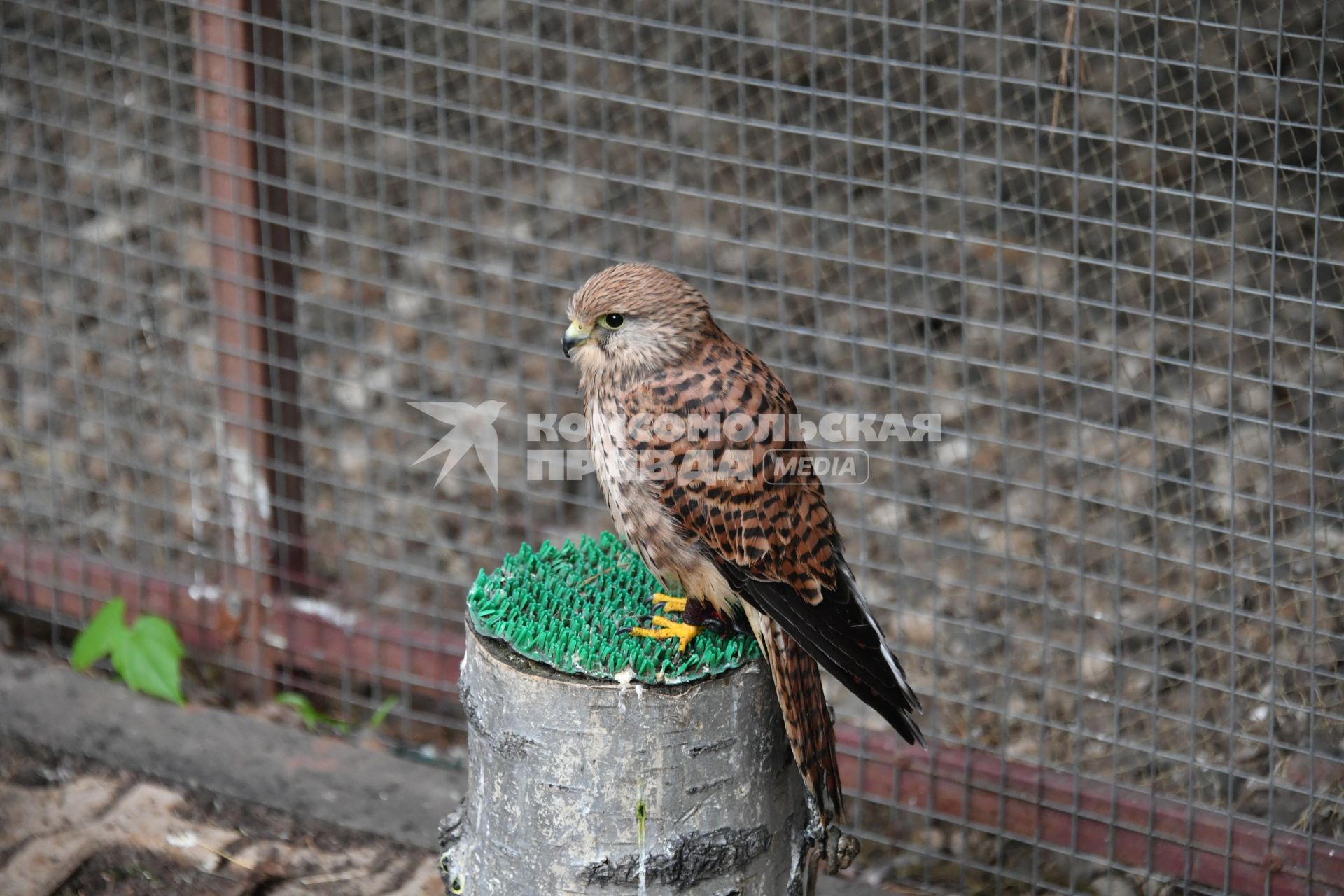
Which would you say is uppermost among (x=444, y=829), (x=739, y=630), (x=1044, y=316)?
(x=1044, y=316)

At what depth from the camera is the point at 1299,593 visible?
3338 millimetres

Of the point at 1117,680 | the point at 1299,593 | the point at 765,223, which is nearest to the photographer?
the point at 1117,680

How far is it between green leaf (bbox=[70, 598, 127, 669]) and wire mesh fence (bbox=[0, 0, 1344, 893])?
8 cm

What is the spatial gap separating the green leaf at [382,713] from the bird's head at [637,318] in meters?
1.42

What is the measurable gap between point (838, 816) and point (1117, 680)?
86 centimetres

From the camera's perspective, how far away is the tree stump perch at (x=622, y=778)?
79.5 inches

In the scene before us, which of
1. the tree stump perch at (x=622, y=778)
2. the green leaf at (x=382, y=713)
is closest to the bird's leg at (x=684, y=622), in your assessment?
the tree stump perch at (x=622, y=778)

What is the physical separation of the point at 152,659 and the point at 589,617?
1604 mm

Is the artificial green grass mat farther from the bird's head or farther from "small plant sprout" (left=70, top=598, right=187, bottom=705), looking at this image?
"small plant sprout" (left=70, top=598, right=187, bottom=705)

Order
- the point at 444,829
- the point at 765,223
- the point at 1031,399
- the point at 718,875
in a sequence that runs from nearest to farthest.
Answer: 1. the point at 718,875
2. the point at 444,829
3. the point at 1031,399
4. the point at 765,223

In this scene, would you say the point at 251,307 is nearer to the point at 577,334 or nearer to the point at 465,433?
the point at 465,433

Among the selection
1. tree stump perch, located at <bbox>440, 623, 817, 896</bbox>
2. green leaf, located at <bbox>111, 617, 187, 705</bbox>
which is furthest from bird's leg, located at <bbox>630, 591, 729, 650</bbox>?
green leaf, located at <bbox>111, 617, 187, 705</bbox>

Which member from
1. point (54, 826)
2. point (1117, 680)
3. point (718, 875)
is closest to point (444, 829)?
point (718, 875)

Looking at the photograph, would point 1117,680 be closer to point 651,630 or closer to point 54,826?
point 651,630
